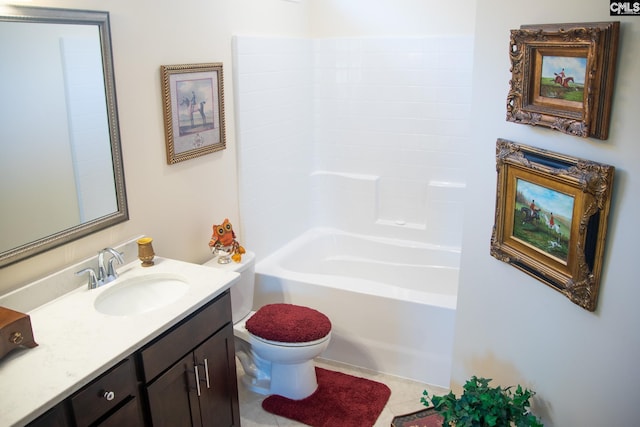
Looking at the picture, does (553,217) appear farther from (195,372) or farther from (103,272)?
(103,272)

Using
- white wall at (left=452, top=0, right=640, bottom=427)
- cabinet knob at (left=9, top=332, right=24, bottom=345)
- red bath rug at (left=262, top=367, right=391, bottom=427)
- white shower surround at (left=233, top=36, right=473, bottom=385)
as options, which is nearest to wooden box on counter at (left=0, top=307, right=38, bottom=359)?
cabinet knob at (left=9, top=332, right=24, bottom=345)

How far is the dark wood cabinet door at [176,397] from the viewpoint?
1908mm

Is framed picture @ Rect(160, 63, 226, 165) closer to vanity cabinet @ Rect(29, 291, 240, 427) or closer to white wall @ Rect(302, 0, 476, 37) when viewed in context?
vanity cabinet @ Rect(29, 291, 240, 427)

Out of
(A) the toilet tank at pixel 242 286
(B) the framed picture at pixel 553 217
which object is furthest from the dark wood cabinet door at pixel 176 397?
(B) the framed picture at pixel 553 217

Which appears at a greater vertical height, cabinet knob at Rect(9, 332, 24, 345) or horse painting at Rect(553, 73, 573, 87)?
horse painting at Rect(553, 73, 573, 87)

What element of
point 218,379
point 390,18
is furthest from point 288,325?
point 390,18

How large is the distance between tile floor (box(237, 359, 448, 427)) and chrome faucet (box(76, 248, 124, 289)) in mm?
1073

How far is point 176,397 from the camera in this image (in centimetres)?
202

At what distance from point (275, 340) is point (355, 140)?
67.8 inches

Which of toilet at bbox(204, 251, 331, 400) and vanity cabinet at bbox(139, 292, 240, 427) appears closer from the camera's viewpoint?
vanity cabinet at bbox(139, 292, 240, 427)

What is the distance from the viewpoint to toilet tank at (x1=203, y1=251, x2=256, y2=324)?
9.21 ft

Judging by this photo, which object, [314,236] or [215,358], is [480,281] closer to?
[215,358]

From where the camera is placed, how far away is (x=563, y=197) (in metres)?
1.76

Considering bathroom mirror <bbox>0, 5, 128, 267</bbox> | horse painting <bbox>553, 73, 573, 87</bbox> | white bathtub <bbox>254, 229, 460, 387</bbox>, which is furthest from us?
white bathtub <bbox>254, 229, 460, 387</bbox>
